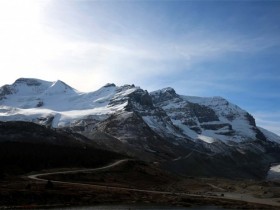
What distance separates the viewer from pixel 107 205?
93.8 meters

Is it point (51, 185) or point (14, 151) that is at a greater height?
point (14, 151)

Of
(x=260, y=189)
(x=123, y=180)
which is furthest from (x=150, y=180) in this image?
(x=260, y=189)

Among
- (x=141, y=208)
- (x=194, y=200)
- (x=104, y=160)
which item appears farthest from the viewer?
(x=104, y=160)

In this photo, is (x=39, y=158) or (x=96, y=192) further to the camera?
(x=39, y=158)

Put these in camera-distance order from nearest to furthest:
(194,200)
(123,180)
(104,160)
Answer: (194,200), (123,180), (104,160)

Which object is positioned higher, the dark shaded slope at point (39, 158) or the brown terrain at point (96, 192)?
the dark shaded slope at point (39, 158)

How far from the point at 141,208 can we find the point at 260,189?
262 feet

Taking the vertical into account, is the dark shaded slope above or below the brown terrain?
above

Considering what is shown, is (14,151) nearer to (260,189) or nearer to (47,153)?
(47,153)

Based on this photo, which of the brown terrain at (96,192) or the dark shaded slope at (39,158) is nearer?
the brown terrain at (96,192)

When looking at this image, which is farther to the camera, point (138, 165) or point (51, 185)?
point (138, 165)

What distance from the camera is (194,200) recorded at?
109m

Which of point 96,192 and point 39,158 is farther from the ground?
point 39,158

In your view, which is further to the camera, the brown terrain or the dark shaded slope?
the dark shaded slope
